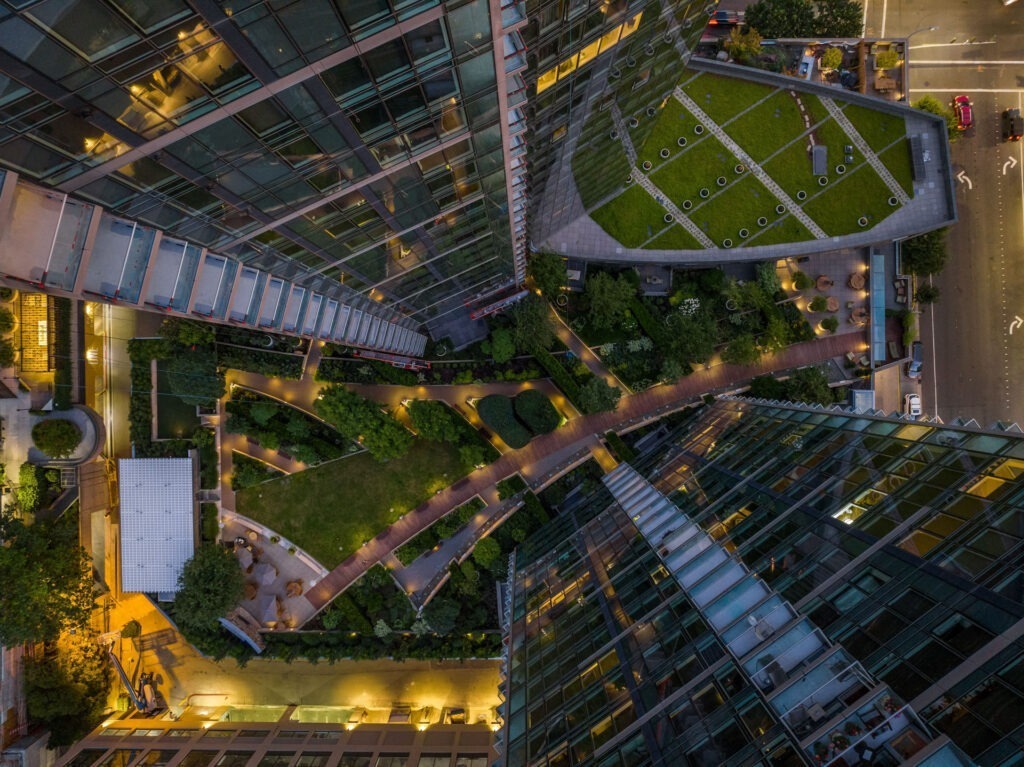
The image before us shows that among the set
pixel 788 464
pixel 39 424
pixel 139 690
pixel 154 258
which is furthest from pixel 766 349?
pixel 139 690

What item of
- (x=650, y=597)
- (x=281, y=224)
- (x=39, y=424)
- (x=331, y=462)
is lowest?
(x=650, y=597)

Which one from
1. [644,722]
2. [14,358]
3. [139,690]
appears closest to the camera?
[644,722]

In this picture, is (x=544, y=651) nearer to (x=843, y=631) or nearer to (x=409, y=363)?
(x=843, y=631)

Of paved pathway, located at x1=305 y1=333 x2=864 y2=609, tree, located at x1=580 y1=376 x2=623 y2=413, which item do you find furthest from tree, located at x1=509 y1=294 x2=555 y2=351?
paved pathway, located at x1=305 y1=333 x2=864 y2=609

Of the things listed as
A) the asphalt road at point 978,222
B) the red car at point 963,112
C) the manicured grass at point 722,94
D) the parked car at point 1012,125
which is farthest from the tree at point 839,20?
the parked car at point 1012,125

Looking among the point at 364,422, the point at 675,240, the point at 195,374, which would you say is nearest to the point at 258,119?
the point at 364,422

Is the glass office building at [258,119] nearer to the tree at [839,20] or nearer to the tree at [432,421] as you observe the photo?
the tree at [432,421]

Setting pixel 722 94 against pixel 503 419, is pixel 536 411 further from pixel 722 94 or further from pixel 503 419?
pixel 722 94
